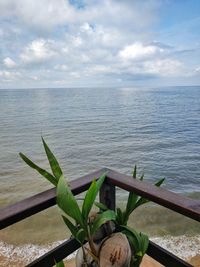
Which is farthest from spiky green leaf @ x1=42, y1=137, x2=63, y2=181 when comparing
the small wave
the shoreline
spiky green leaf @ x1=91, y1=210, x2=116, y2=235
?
the small wave

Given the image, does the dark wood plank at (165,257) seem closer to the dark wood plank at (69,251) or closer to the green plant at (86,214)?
the dark wood plank at (69,251)

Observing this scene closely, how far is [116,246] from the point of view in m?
1.01

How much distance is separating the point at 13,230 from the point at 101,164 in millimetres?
4140

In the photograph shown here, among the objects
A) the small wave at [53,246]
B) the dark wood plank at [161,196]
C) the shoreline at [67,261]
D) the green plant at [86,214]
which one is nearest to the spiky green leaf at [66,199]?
the green plant at [86,214]

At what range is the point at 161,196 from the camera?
1055 millimetres

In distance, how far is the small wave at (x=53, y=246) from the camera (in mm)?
3057

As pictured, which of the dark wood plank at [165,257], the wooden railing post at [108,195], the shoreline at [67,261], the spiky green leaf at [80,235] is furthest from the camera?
the shoreline at [67,261]

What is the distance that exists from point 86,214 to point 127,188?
11.1 inches

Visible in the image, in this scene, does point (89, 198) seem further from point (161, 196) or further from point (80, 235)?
point (161, 196)

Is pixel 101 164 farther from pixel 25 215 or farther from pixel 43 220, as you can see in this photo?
pixel 25 215

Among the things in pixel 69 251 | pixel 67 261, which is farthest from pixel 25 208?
pixel 67 261

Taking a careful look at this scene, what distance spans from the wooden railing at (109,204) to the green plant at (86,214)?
7 cm

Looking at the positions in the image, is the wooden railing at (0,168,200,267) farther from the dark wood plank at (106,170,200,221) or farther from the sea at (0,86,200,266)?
the sea at (0,86,200,266)

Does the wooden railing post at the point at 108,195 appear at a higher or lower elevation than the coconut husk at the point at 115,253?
higher
